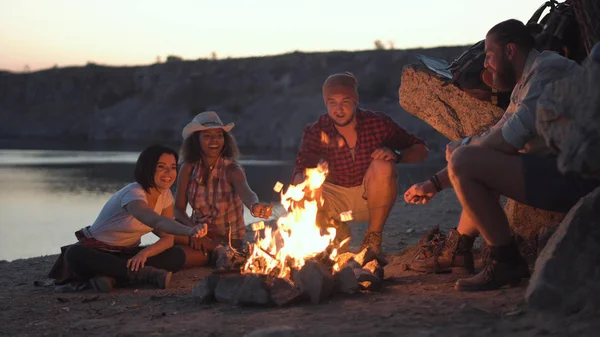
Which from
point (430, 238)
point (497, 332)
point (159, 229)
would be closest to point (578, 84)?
point (497, 332)

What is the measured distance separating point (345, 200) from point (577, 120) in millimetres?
3098

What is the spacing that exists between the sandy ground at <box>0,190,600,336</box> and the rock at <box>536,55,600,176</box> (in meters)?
0.69

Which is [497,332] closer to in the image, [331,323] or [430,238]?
[331,323]

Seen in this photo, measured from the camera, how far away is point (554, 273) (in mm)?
3494

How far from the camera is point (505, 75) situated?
435 cm

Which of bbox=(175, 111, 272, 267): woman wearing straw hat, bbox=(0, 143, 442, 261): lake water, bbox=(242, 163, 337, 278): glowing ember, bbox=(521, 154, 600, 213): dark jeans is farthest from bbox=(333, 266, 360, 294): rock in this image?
bbox=(0, 143, 442, 261): lake water

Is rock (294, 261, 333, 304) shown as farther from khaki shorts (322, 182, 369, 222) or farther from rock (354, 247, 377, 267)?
khaki shorts (322, 182, 369, 222)

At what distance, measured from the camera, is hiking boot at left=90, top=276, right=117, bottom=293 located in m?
5.27

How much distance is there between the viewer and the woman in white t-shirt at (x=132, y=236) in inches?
210

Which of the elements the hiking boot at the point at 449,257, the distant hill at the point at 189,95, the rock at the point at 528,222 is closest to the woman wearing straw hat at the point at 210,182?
the hiking boot at the point at 449,257

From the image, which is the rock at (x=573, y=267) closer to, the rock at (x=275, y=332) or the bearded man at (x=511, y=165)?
the bearded man at (x=511, y=165)

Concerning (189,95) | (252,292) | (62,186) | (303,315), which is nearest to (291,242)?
(252,292)

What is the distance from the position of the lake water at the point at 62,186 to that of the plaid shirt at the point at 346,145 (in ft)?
13.2

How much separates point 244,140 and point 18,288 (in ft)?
95.9
